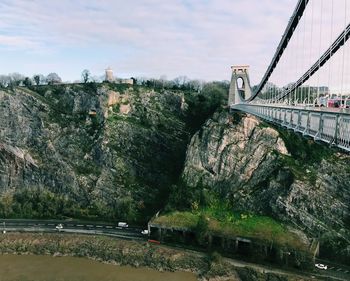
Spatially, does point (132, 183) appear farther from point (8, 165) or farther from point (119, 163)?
point (8, 165)

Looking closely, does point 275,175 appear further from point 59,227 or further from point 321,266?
point 59,227

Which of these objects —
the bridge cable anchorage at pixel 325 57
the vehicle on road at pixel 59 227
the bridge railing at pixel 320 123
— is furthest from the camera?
A: the vehicle on road at pixel 59 227

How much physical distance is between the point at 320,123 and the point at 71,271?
29171 millimetres

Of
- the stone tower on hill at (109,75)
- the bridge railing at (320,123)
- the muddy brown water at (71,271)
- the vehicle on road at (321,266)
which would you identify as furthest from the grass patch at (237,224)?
the stone tower on hill at (109,75)

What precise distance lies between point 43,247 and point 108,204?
42.7 ft

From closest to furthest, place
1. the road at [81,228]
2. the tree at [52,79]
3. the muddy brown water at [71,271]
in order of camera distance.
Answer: the muddy brown water at [71,271]
the road at [81,228]
the tree at [52,79]

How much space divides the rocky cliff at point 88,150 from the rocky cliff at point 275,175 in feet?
27.2

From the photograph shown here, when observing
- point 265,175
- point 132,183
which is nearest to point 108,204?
point 132,183

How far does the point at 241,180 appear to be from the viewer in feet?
159

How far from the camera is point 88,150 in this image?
57625mm

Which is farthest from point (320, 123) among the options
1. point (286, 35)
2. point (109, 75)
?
point (109, 75)

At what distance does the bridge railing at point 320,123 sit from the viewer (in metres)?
14.8

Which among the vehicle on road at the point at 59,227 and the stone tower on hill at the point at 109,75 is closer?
the vehicle on road at the point at 59,227

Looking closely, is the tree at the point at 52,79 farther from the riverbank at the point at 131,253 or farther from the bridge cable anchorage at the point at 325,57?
the bridge cable anchorage at the point at 325,57
